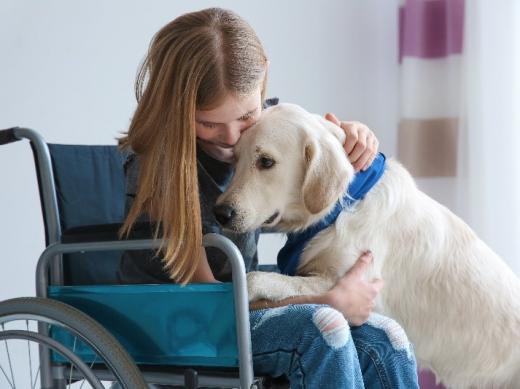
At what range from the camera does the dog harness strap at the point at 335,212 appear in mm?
1738

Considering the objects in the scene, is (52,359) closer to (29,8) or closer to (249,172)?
(249,172)

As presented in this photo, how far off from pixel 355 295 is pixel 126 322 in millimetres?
453

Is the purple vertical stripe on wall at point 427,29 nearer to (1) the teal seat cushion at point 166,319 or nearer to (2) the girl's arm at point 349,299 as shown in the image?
(2) the girl's arm at point 349,299

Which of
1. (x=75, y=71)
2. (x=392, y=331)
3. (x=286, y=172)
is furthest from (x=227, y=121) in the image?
(x=75, y=71)

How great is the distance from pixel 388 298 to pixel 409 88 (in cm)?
150

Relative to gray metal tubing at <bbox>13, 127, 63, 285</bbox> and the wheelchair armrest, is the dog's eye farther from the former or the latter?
gray metal tubing at <bbox>13, 127, 63, 285</bbox>

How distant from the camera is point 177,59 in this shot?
167cm

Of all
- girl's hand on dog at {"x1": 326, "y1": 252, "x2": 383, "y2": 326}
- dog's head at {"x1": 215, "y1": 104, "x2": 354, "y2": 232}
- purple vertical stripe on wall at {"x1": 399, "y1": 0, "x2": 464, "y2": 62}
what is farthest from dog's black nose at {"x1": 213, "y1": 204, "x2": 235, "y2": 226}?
purple vertical stripe on wall at {"x1": 399, "y1": 0, "x2": 464, "y2": 62}

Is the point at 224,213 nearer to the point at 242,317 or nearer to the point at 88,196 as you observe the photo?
the point at 242,317

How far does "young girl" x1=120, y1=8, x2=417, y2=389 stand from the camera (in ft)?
4.80

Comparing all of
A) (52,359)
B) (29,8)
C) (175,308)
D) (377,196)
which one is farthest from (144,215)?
(29,8)

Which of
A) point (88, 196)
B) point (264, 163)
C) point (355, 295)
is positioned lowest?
point (355, 295)

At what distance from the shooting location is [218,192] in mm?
1836

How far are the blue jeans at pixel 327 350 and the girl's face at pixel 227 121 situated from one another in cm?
41
